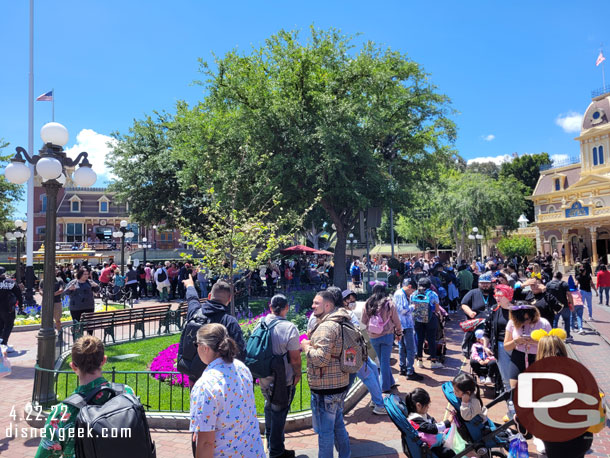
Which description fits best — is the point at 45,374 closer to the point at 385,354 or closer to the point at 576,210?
the point at 385,354

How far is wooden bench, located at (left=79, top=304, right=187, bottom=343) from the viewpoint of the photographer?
975cm

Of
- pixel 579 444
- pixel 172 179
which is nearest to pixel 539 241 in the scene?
pixel 172 179

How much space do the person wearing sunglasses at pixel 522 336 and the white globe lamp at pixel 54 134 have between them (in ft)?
21.6

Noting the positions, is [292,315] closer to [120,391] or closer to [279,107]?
[279,107]

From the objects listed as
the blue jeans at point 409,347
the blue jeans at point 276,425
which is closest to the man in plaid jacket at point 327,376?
the blue jeans at point 276,425

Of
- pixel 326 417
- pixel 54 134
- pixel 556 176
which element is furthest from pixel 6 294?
pixel 556 176

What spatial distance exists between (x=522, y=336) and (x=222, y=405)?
12.2 feet

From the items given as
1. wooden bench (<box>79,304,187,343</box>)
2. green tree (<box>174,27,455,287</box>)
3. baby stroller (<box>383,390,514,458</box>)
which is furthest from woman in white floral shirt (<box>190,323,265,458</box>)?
green tree (<box>174,27,455,287</box>)

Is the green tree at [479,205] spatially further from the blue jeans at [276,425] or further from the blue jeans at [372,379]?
the blue jeans at [276,425]

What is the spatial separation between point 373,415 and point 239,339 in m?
2.74

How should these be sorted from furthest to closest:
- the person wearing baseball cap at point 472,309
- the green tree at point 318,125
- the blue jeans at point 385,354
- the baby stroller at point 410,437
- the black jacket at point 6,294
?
the green tree at point 318,125, the black jacket at point 6,294, the person wearing baseball cap at point 472,309, the blue jeans at point 385,354, the baby stroller at point 410,437

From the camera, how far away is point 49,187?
6180mm

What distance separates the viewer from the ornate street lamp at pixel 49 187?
5.95 metres

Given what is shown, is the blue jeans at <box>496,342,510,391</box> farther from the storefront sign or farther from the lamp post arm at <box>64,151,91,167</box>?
the storefront sign
